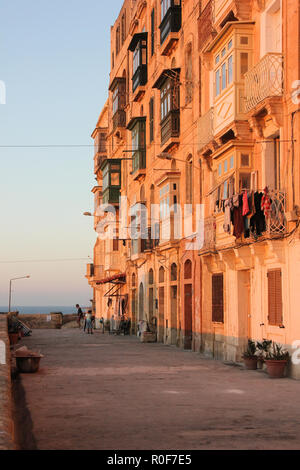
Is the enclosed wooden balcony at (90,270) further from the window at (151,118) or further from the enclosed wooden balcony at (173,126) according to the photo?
the enclosed wooden balcony at (173,126)

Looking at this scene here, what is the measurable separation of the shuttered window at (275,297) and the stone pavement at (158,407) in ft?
4.80

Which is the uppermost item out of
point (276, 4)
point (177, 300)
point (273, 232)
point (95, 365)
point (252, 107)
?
point (276, 4)

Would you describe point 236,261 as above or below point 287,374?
above

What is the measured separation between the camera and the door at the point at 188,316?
25953 millimetres

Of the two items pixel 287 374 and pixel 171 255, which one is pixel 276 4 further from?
pixel 171 255

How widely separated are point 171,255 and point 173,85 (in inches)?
281

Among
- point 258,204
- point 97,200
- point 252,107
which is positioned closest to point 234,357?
point 258,204

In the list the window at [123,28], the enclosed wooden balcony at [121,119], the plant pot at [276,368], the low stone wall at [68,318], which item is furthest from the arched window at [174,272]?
the low stone wall at [68,318]

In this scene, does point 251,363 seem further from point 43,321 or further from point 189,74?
point 43,321

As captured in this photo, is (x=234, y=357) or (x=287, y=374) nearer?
(x=287, y=374)

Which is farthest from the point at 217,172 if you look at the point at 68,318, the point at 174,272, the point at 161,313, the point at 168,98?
the point at 68,318

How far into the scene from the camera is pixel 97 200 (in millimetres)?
55625

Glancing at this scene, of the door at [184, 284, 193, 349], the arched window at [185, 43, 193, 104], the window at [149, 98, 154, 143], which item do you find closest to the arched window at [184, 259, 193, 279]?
the door at [184, 284, 193, 349]

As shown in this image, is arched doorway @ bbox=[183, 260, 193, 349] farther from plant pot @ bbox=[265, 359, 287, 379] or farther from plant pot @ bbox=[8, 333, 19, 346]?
plant pot @ bbox=[265, 359, 287, 379]
